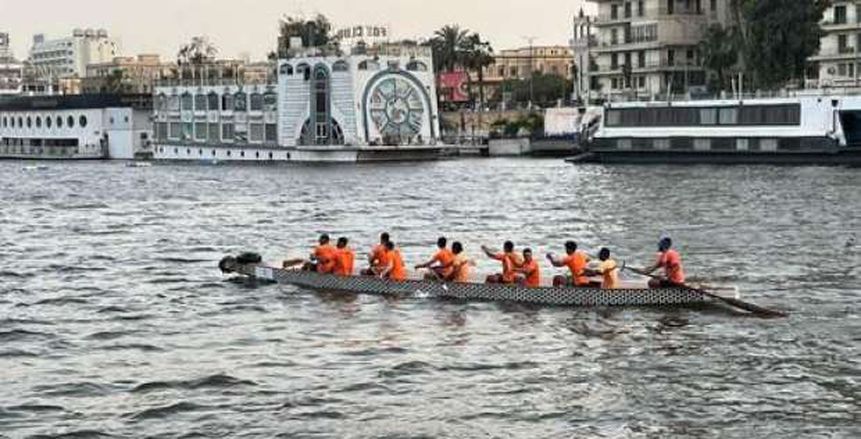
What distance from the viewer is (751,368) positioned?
28.8 meters

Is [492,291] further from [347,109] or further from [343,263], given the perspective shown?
[347,109]

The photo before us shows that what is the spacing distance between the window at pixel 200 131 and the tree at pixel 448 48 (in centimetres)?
4039

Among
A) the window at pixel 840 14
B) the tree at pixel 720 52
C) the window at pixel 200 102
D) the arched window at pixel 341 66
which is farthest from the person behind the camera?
the window at pixel 200 102

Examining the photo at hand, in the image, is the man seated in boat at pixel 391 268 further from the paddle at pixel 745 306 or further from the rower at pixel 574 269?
the paddle at pixel 745 306

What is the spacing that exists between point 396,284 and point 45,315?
33.3 feet

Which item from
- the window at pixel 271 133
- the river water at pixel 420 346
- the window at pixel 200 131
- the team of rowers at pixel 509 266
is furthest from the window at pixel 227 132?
the team of rowers at pixel 509 266

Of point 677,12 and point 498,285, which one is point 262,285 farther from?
point 677,12

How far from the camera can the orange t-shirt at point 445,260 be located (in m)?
38.1

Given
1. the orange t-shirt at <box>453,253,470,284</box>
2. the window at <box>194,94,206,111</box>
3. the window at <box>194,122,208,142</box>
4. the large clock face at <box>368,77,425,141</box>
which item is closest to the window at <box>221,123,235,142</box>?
the window at <box>194,122,208,142</box>

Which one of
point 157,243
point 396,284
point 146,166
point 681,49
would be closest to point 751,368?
point 396,284

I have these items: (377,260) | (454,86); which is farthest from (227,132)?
(377,260)

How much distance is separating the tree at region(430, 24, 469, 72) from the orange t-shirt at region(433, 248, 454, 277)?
479 feet

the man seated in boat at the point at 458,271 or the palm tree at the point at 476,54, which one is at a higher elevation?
the palm tree at the point at 476,54

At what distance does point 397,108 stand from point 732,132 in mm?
40963
